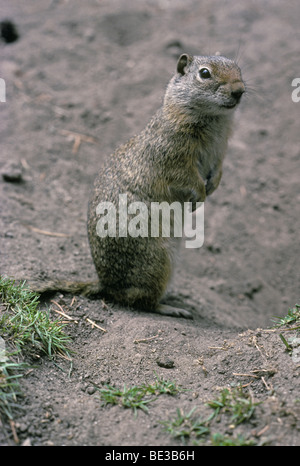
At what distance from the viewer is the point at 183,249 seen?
658 cm

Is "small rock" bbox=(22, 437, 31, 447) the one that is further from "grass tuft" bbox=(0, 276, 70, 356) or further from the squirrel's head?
the squirrel's head

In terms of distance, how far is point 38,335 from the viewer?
3715 millimetres

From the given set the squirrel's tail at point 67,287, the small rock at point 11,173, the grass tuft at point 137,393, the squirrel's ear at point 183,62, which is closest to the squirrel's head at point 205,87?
the squirrel's ear at point 183,62

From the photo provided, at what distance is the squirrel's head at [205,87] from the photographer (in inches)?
167

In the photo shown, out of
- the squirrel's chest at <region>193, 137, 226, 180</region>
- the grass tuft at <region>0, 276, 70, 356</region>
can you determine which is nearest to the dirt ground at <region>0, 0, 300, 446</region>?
the grass tuft at <region>0, 276, 70, 356</region>

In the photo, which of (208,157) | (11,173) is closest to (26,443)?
(208,157)

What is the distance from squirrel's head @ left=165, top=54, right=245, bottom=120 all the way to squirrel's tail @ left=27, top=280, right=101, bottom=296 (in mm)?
1897

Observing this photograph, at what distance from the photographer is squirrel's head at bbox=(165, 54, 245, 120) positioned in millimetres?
4246

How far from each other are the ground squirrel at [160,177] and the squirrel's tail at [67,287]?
0.01m

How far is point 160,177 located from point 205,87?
36.4 inches

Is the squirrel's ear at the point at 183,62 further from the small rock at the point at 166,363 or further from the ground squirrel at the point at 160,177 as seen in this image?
the small rock at the point at 166,363

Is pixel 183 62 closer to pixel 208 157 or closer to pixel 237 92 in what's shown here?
pixel 237 92

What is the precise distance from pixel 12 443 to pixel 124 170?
2.71 m
